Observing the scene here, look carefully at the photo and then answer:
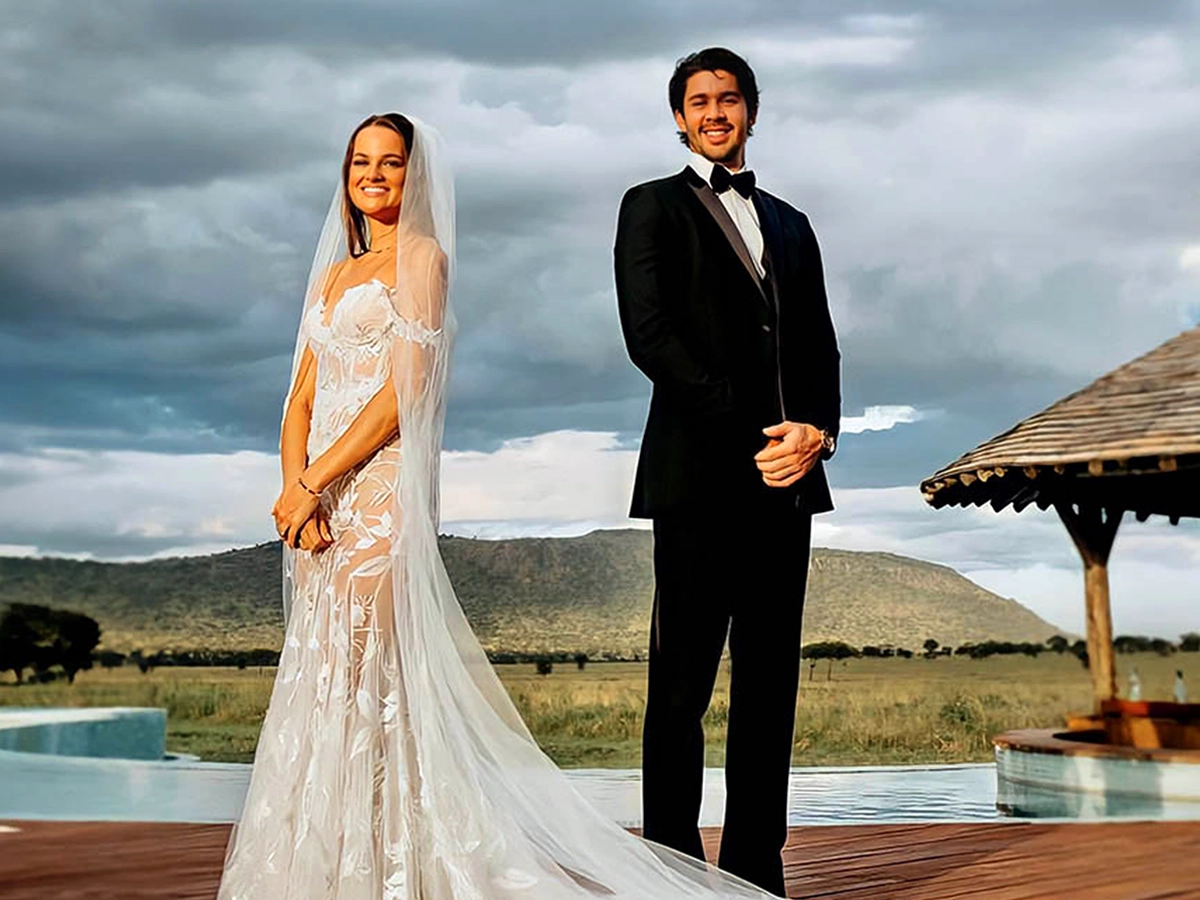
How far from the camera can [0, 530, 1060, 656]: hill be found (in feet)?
28.0

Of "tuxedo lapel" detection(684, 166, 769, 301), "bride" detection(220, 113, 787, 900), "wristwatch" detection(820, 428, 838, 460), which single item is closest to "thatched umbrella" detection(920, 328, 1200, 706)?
"wristwatch" detection(820, 428, 838, 460)

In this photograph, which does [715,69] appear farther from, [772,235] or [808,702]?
[808,702]

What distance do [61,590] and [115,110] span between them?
9.27 feet

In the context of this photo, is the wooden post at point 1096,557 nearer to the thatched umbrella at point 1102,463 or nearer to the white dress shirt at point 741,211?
the thatched umbrella at point 1102,463

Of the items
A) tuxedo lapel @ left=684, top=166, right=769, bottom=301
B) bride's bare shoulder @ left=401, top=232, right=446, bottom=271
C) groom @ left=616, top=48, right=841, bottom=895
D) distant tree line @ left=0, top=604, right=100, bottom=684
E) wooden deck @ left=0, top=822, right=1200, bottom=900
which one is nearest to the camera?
bride's bare shoulder @ left=401, top=232, right=446, bottom=271

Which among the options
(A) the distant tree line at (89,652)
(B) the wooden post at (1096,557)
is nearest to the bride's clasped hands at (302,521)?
(B) the wooden post at (1096,557)

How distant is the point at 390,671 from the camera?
2.51m

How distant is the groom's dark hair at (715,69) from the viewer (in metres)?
2.92

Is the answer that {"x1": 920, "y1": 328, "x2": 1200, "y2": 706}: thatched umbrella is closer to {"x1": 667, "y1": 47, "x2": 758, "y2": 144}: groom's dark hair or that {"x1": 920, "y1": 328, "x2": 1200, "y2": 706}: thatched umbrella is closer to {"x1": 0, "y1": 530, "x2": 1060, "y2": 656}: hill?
{"x1": 0, "y1": 530, "x2": 1060, "y2": 656}: hill

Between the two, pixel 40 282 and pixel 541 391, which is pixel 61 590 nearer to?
pixel 40 282

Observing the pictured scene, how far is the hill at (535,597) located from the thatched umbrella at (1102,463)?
1.72 meters

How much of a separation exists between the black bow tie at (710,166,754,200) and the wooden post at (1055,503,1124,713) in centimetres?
481

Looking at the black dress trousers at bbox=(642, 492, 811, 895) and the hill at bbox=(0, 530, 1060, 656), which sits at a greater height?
the hill at bbox=(0, 530, 1060, 656)

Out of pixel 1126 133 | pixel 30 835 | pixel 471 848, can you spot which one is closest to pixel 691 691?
pixel 471 848
